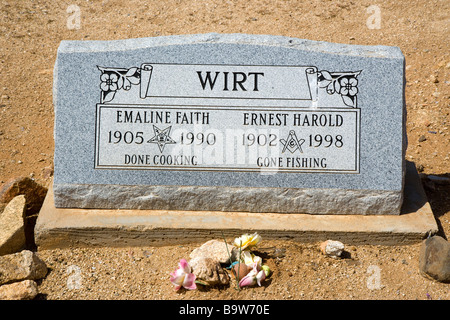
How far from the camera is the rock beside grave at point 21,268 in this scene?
3.08 meters

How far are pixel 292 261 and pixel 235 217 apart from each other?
0.53 meters

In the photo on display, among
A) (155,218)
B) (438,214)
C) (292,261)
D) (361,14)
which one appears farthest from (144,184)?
(361,14)

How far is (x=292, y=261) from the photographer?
3.39 meters

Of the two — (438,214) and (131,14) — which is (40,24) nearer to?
(131,14)

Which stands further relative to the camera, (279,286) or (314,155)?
(314,155)

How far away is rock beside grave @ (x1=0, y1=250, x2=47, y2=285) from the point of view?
3.08m

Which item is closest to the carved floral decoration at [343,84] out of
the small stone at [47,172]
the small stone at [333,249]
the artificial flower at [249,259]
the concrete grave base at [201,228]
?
the concrete grave base at [201,228]

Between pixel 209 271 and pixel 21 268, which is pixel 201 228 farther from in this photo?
pixel 21 268

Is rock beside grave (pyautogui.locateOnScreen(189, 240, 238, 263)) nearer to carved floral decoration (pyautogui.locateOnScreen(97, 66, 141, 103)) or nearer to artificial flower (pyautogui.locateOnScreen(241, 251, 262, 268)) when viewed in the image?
artificial flower (pyautogui.locateOnScreen(241, 251, 262, 268))

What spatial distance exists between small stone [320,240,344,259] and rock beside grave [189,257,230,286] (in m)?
0.72

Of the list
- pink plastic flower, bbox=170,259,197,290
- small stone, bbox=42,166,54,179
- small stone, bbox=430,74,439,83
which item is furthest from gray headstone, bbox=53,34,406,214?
small stone, bbox=430,74,439,83

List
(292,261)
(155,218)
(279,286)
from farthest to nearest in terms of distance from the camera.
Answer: (155,218)
(292,261)
(279,286)

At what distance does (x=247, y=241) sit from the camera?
3240 mm
